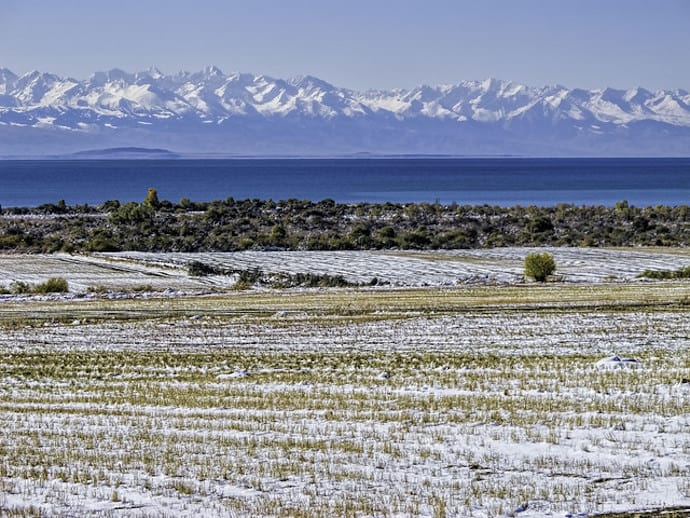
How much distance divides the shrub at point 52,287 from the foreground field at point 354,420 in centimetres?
1839

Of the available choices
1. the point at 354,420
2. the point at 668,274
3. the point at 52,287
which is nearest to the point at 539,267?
the point at 668,274

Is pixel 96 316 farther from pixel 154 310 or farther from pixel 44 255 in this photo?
pixel 44 255

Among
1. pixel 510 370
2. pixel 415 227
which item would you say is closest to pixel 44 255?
pixel 415 227

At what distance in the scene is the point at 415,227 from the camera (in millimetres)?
88688

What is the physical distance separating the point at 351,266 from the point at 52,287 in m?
17.2

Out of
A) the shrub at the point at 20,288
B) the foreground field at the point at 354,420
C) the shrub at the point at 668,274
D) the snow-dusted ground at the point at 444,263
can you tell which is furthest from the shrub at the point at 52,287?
the shrub at the point at 668,274

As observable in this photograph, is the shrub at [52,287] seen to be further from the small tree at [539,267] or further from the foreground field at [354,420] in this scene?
the small tree at [539,267]

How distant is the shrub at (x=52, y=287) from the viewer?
5003 cm

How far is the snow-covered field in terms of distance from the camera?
5212 centimetres

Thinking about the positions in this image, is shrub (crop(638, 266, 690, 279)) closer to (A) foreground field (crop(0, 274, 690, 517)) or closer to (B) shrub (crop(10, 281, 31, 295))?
(A) foreground field (crop(0, 274, 690, 517))

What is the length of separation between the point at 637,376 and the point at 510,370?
2.70 metres

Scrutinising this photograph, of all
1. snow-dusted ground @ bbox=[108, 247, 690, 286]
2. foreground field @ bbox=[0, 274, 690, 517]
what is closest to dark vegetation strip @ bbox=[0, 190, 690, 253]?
snow-dusted ground @ bbox=[108, 247, 690, 286]

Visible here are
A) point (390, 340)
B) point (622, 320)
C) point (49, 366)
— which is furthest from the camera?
point (622, 320)

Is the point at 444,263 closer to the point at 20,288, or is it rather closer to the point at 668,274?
the point at 668,274
